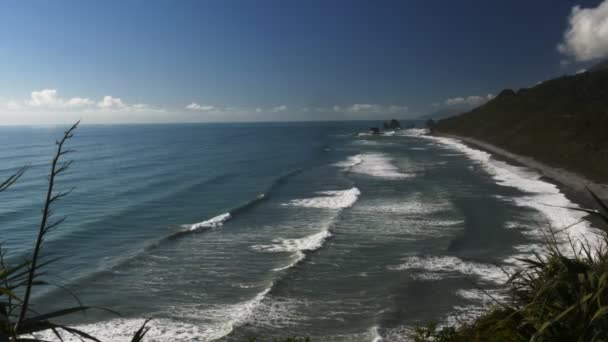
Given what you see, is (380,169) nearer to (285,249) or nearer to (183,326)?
(285,249)

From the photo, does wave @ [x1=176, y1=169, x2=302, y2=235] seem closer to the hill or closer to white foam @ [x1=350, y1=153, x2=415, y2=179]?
white foam @ [x1=350, y1=153, x2=415, y2=179]

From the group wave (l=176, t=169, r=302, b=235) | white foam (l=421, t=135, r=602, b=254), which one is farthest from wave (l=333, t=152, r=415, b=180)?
wave (l=176, t=169, r=302, b=235)

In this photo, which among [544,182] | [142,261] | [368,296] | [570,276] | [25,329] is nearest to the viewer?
[25,329]

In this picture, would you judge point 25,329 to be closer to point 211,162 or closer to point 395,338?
point 395,338

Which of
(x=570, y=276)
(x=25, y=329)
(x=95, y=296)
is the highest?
(x=25, y=329)

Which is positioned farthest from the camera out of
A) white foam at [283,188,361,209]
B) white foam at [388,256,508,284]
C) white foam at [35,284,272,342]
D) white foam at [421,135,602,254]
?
white foam at [283,188,361,209]

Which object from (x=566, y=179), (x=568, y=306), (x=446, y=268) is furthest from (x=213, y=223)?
(x=566, y=179)

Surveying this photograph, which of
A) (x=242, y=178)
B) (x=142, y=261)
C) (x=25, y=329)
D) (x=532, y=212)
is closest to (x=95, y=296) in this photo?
(x=142, y=261)
